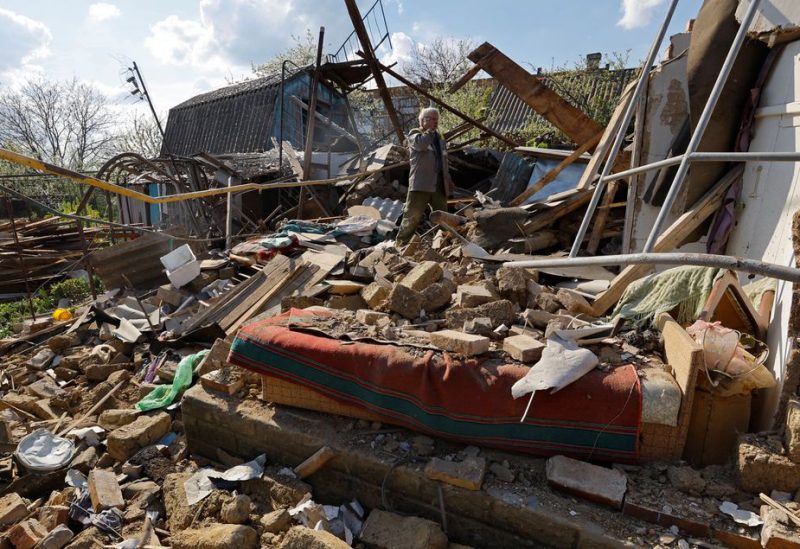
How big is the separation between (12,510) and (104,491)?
20.4 inches

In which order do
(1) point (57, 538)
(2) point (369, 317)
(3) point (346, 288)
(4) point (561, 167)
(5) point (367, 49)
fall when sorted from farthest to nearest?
1. (5) point (367, 49)
2. (4) point (561, 167)
3. (3) point (346, 288)
4. (2) point (369, 317)
5. (1) point (57, 538)

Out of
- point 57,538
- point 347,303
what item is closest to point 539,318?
point 347,303

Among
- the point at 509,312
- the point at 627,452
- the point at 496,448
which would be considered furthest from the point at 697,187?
the point at 496,448

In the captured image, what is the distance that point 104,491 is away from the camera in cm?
326

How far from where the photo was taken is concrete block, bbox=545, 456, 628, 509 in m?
2.36

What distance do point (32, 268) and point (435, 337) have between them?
9603 mm

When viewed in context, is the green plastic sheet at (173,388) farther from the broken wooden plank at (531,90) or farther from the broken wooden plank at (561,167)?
the broken wooden plank at (531,90)

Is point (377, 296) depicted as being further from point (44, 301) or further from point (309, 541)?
point (44, 301)

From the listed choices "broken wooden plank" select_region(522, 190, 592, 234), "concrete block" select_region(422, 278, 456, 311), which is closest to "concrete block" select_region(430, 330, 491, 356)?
"concrete block" select_region(422, 278, 456, 311)

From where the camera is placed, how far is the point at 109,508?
10.4ft

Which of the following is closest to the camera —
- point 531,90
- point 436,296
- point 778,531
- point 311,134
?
point 778,531

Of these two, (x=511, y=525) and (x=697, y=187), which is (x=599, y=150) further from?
(x=511, y=525)

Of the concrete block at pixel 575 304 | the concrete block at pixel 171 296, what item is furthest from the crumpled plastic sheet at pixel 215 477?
the concrete block at pixel 171 296

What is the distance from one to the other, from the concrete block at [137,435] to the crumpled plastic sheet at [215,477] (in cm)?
72
